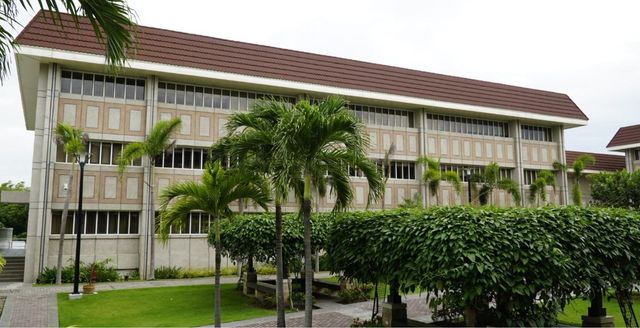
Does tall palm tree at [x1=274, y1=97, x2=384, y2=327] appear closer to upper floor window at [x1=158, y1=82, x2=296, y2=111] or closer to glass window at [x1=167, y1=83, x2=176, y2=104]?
upper floor window at [x1=158, y1=82, x2=296, y2=111]

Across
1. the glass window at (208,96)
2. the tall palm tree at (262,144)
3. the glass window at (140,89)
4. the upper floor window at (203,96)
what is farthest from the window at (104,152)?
the tall palm tree at (262,144)

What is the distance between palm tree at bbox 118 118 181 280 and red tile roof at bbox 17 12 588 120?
3.68 meters

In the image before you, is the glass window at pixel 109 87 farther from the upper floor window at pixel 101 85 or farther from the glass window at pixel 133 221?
the glass window at pixel 133 221

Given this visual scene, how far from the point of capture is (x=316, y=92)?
99.6ft

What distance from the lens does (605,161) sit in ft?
155

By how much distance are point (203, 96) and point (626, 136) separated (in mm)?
39897

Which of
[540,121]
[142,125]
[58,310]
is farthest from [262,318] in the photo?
[540,121]

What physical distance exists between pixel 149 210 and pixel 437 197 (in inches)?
710

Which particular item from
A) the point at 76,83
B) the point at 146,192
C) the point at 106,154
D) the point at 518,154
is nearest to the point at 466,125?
the point at 518,154

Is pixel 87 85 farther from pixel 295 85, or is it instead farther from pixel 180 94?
pixel 295 85

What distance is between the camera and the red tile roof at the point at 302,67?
25.0 meters

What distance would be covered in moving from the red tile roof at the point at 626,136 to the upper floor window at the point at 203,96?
115ft

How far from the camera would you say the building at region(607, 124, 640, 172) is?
149 feet

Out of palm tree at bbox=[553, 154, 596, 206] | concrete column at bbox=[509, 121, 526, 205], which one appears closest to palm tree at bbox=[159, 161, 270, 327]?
concrete column at bbox=[509, 121, 526, 205]
